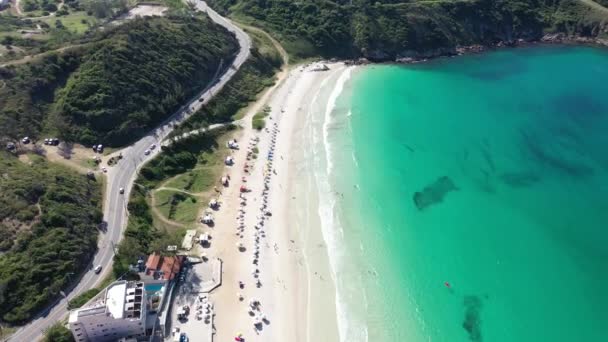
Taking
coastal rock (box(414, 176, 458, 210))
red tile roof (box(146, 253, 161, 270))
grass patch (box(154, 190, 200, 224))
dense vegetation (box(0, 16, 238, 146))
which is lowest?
coastal rock (box(414, 176, 458, 210))

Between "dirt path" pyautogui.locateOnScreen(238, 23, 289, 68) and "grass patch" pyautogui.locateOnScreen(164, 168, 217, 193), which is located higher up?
"dirt path" pyautogui.locateOnScreen(238, 23, 289, 68)

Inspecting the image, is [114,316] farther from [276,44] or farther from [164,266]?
[276,44]

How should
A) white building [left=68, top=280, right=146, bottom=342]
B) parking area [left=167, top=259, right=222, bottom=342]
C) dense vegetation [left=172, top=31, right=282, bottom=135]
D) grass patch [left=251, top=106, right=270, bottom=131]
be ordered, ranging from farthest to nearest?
1. grass patch [left=251, top=106, right=270, bottom=131]
2. dense vegetation [left=172, top=31, right=282, bottom=135]
3. parking area [left=167, top=259, right=222, bottom=342]
4. white building [left=68, top=280, right=146, bottom=342]

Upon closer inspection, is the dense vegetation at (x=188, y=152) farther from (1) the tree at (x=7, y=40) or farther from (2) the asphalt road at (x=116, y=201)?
(1) the tree at (x=7, y=40)

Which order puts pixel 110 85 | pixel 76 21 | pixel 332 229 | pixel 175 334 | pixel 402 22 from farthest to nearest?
pixel 402 22, pixel 76 21, pixel 110 85, pixel 332 229, pixel 175 334

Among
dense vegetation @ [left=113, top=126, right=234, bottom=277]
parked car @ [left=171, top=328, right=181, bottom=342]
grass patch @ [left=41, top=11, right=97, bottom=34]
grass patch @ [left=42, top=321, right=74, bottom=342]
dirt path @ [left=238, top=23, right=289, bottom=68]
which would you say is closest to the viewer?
grass patch @ [left=42, top=321, right=74, bottom=342]

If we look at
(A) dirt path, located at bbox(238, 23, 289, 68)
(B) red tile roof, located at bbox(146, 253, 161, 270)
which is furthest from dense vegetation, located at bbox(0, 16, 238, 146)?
(B) red tile roof, located at bbox(146, 253, 161, 270)

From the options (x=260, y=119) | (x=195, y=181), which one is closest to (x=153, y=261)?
(x=195, y=181)

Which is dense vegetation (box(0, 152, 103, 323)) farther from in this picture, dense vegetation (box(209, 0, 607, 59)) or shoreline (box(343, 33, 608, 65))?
shoreline (box(343, 33, 608, 65))
